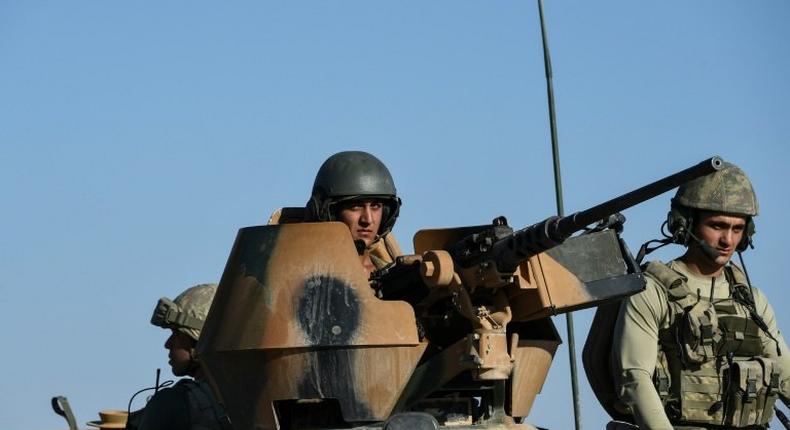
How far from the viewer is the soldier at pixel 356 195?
46.9ft

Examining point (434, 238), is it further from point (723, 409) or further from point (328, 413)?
point (723, 409)

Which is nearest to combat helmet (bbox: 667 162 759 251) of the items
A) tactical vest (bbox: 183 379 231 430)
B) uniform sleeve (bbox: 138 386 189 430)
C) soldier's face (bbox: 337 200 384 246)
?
soldier's face (bbox: 337 200 384 246)

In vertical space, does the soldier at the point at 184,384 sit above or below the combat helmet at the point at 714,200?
below

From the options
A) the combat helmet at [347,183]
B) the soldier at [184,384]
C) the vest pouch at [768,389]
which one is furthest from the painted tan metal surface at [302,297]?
the vest pouch at [768,389]

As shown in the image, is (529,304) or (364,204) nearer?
(529,304)

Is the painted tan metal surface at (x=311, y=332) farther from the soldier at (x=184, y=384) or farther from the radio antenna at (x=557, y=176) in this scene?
the radio antenna at (x=557, y=176)

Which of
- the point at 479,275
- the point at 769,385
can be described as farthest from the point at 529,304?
the point at 769,385

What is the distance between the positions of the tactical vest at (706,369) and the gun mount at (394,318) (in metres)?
1.01

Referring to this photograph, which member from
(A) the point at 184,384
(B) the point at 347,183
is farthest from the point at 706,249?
(A) the point at 184,384

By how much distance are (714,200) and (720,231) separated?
0.80 feet

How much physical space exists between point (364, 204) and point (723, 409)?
2916 mm

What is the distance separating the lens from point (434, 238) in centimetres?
1384

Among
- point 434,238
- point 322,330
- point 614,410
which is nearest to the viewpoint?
point 322,330

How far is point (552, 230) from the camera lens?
1236cm
